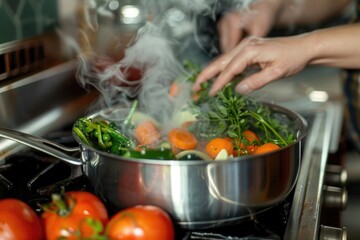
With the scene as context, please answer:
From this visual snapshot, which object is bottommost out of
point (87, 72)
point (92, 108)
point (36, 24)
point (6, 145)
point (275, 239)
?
point (275, 239)

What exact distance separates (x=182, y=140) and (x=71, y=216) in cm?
27

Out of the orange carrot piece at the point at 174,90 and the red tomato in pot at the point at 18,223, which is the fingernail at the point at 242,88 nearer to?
the orange carrot piece at the point at 174,90

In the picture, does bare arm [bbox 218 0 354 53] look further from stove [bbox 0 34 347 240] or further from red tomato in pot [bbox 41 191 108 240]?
red tomato in pot [bbox 41 191 108 240]

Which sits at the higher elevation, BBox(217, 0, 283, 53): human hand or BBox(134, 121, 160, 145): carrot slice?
BBox(217, 0, 283, 53): human hand

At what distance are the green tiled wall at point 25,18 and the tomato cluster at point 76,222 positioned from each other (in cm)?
70

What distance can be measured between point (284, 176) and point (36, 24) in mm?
953

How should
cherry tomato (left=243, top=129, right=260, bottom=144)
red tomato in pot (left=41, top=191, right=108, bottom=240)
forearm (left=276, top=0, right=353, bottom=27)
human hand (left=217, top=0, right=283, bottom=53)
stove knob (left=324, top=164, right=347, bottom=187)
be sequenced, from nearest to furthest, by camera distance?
red tomato in pot (left=41, top=191, right=108, bottom=240) < cherry tomato (left=243, top=129, right=260, bottom=144) < stove knob (left=324, top=164, right=347, bottom=187) < human hand (left=217, top=0, right=283, bottom=53) < forearm (left=276, top=0, right=353, bottom=27)

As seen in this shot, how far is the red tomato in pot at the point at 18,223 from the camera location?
688 millimetres

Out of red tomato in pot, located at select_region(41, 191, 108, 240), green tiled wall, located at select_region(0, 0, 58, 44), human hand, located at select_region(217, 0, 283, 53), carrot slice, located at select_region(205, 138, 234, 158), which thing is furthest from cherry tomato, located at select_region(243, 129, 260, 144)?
green tiled wall, located at select_region(0, 0, 58, 44)

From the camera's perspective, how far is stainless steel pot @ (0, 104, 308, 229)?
2.45 ft

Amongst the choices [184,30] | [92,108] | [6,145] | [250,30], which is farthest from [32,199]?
[184,30]

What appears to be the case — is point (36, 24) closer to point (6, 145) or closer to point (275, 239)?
point (6, 145)

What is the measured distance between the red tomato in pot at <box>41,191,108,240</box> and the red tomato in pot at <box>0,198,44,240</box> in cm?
2

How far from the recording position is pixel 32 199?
2.98ft
